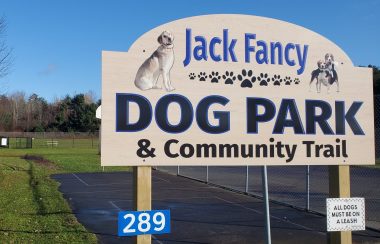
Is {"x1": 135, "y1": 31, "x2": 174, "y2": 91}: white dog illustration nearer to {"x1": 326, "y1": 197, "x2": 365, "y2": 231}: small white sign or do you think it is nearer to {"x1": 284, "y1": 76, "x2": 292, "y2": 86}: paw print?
{"x1": 284, "y1": 76, "x2": 292, "y2": 86}: paw print

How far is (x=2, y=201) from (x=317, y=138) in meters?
10.1

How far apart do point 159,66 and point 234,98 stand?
81 centimetres

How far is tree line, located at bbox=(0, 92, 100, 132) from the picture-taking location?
88.6m

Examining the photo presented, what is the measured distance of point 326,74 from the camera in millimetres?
4758

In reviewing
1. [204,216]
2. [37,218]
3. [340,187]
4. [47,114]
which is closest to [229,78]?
Result: [340,187]

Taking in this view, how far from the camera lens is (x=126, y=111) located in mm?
4066

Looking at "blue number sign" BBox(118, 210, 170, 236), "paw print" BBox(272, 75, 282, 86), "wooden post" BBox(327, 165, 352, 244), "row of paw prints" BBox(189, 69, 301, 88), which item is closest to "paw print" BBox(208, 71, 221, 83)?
"row of paw prints" BBox(189, 69, 301, 88)

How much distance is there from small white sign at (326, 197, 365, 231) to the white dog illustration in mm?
2095

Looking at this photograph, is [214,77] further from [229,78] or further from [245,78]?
[245,78]

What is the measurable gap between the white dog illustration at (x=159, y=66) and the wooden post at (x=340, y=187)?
205cm

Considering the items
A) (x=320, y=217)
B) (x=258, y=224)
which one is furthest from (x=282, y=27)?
(x=320, y=217)

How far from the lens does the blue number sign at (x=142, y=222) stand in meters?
4.04

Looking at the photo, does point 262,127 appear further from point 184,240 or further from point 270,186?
point 270,186

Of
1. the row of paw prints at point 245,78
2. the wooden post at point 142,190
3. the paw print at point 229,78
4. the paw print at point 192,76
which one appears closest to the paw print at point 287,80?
the row of paw prints at point 245,78
